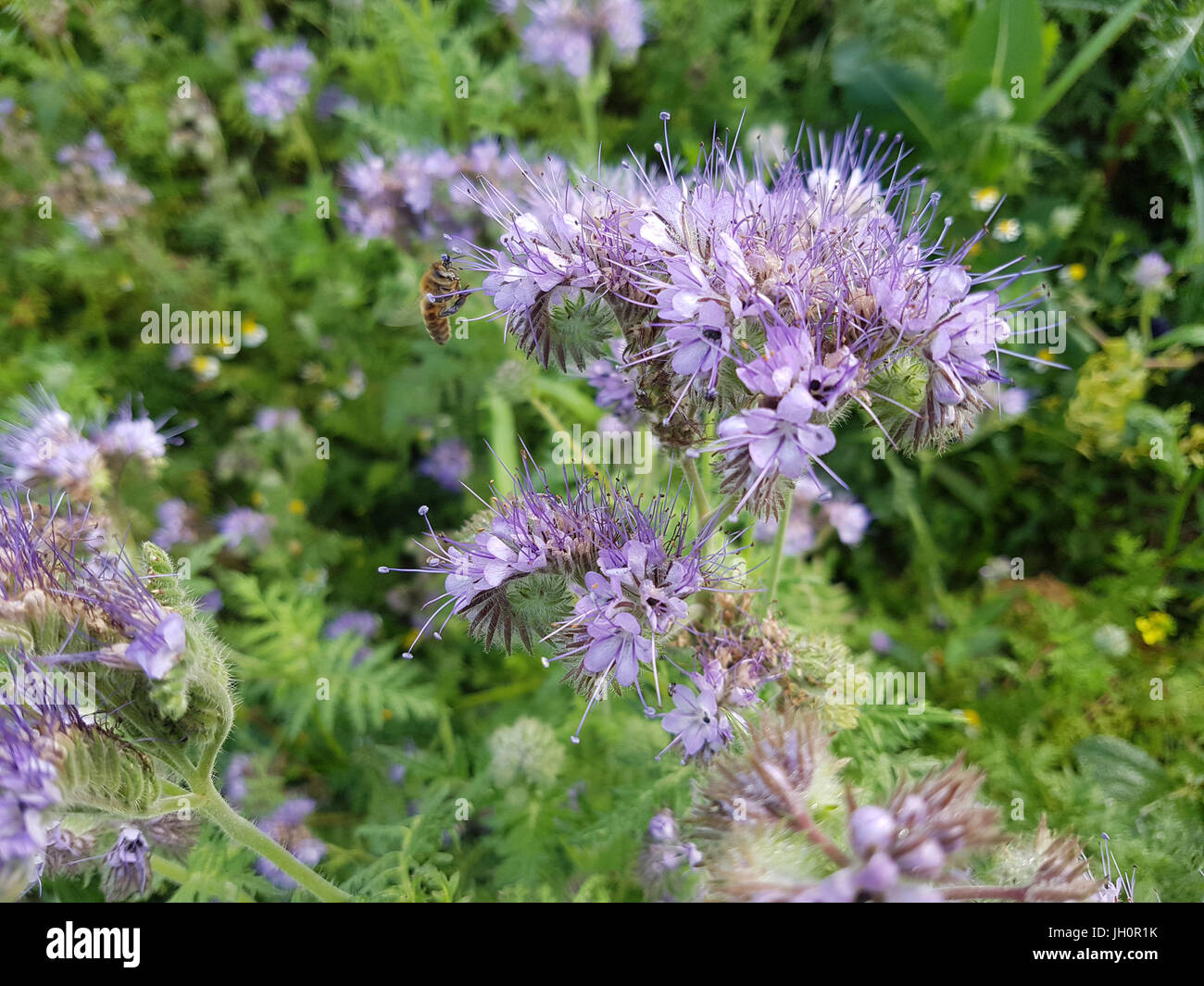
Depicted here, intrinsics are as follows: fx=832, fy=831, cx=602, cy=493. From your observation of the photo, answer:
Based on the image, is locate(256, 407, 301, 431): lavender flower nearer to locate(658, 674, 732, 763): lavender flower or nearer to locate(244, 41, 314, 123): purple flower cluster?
locate(244, 41, 314, 123): purple flower cluster

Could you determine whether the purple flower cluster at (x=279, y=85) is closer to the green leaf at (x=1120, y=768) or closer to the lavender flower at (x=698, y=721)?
the lavender flower at (x=698, y=721)

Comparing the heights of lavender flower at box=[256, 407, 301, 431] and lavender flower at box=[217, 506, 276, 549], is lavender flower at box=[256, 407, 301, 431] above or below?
above

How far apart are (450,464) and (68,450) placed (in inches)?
67.6

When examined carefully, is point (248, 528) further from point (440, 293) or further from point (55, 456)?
point (440, 293)

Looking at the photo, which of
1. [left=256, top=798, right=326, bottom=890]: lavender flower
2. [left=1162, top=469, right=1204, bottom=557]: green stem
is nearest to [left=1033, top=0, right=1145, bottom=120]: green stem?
[left=1162, top=469, right=1204, bottom=557]: green stem

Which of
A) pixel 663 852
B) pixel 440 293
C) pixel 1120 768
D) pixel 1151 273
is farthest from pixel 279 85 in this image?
pixel 1120 768

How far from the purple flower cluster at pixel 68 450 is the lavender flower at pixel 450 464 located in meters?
1.31

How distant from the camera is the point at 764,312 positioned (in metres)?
1.74

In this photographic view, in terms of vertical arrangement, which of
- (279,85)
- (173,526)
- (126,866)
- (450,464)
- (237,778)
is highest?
(279,85)

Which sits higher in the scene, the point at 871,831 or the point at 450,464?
the point at 450,464

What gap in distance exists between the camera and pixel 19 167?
4871mm

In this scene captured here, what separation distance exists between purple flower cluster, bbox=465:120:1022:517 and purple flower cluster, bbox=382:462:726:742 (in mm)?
262

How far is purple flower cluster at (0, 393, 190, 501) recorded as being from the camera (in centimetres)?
293

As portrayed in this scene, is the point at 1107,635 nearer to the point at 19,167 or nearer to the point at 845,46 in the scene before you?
the point at 845,46
